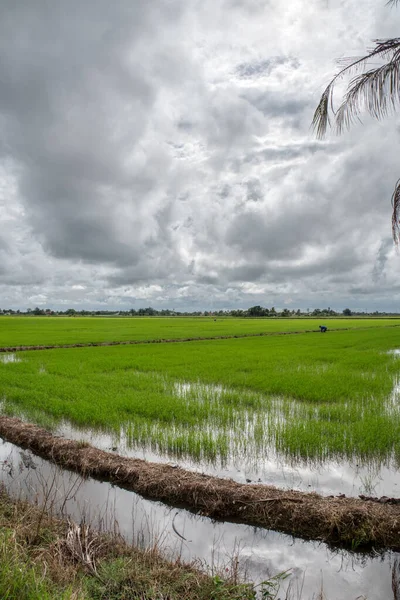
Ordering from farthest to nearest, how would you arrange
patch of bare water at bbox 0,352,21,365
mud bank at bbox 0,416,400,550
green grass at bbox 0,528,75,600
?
patch of bare water at bbox 0,352,21,365 → mud bank at bbox 0,416,400,550 → green grass at bbox 0,528,75,600

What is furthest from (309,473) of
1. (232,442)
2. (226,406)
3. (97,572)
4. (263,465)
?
(226,406)

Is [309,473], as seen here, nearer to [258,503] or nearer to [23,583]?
[258,503]

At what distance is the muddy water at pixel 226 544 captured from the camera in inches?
125

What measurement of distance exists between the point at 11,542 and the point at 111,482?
2201 mm

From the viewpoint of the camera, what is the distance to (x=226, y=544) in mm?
3703

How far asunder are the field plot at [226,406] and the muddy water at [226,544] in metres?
1.45

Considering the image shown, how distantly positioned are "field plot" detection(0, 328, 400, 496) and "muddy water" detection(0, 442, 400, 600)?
4.77ft

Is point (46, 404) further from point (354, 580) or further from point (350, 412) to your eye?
point (354, 580)

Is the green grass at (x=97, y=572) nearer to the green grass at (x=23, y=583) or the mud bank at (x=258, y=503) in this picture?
the green grass at (x=23, y=583)

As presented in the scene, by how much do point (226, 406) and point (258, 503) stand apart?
4367 mm

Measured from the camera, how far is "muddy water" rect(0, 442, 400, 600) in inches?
125

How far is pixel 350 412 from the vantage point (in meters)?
7.84

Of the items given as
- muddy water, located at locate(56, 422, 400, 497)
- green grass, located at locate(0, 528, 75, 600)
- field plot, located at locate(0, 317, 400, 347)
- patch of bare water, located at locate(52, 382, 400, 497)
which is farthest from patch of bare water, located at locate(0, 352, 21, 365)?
green grass, located at locate(0, 528, 75, 600)

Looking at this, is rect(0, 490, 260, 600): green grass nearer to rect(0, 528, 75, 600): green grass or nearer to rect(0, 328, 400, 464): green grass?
rect(0, 528, 75, 600): green grass
